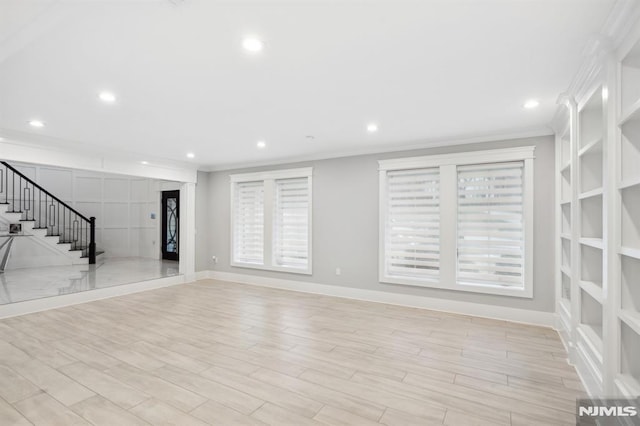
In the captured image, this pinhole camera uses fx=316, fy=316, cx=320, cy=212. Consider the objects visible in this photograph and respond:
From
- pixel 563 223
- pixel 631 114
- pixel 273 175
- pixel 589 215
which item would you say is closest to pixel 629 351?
pixel 589 215

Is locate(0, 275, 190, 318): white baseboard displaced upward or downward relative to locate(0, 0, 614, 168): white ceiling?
downward

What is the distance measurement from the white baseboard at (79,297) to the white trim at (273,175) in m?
2.49

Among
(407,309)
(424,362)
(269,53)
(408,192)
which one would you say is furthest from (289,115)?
(407,309)

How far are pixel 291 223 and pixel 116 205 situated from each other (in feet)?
23.4

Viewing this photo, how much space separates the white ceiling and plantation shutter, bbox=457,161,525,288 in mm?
600

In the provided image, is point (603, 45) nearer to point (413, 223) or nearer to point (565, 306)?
point (565, 306)

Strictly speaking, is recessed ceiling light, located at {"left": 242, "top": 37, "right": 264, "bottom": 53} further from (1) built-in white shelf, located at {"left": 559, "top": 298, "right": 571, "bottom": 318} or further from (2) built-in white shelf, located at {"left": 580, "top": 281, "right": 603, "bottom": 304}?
(1) built-in white shelf, located at {"left": 559, "top": 298, "right": 571, "bottom": 318}

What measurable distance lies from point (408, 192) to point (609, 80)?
307 cm

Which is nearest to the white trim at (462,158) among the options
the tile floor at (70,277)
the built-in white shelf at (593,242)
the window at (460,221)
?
the window at (460,221)

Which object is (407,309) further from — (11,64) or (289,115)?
(11,64)

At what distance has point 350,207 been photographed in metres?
5.54

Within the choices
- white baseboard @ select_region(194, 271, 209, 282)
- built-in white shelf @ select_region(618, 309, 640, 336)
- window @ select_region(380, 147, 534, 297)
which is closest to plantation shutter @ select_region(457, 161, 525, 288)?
window @ select_region(380, 147, 534, 297)

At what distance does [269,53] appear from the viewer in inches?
90.8

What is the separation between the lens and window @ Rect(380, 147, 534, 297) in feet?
14.1
